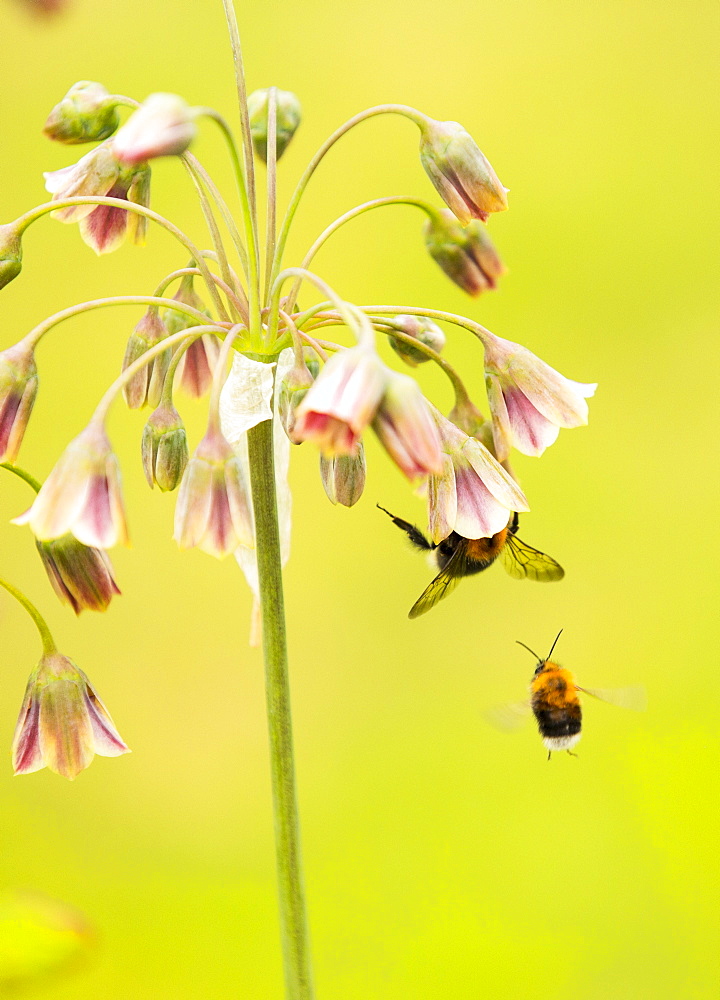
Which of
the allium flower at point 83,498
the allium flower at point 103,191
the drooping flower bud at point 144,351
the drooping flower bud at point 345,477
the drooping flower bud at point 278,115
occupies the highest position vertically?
the drooping flower bud at point 278,115

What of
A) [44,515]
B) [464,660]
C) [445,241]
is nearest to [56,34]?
[464,660]

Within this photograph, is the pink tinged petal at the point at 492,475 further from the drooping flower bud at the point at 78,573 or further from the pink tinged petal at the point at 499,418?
the drooping flower bud at the point at 78,573

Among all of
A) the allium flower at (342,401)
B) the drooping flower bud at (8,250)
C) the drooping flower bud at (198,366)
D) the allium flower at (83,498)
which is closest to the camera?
the allium flower at (342,401)

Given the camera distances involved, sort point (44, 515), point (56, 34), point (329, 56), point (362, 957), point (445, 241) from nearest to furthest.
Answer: point (44, 515) → point (445, 241) → point (362, 957) → point (56, 34) → point (329, 56)

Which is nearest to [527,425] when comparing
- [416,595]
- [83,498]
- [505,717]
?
[83,498]

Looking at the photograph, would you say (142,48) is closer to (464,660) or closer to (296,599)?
(296,599)

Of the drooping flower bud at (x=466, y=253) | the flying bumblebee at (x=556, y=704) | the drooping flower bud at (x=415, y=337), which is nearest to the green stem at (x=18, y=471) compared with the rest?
the drooping flower bud at (x=415, y=337)

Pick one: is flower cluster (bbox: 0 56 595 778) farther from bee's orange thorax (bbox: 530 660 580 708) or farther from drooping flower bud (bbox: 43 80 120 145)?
bee's orange thorax (bbox: 530 660 580 708)

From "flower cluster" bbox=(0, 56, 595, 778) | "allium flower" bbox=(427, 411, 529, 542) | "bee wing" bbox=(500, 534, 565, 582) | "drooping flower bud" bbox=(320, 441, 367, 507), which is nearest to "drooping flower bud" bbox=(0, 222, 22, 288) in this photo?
"flower cluster" bbox=(0, 56, 595, 778)
